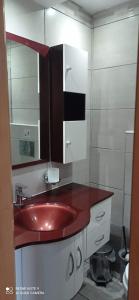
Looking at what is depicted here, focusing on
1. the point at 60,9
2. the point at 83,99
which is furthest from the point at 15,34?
the point at 83,99

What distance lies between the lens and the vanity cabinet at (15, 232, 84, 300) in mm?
1127

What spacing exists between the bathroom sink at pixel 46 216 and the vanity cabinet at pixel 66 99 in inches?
13.6

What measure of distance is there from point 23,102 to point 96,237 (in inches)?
41.1

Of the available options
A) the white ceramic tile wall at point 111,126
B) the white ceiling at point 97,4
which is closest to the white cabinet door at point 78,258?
the white ceramic tile wall at point 111,126

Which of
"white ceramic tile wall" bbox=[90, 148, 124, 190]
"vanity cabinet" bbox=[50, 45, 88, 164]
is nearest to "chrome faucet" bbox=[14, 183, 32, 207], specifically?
"vanity cabinet" bbox=[50, 45, 88, 164]

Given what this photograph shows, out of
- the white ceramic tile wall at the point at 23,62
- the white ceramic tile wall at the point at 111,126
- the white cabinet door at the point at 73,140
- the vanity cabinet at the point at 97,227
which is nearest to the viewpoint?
the white ceramic tile wall at the point at 23,62

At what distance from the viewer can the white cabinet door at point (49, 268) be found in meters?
1.13

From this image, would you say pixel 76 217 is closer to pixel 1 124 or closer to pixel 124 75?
pixel 1 124

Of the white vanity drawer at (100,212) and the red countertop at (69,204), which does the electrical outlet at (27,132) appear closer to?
the red countertop at (69,204)

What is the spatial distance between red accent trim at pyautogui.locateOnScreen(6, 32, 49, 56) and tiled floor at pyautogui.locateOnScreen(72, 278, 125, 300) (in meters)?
1.82

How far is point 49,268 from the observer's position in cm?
117

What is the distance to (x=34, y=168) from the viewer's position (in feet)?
5.42

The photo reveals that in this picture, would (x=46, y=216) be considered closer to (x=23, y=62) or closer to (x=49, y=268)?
(x=49, y=268)

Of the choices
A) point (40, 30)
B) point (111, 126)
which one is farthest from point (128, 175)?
point (40, 30)
